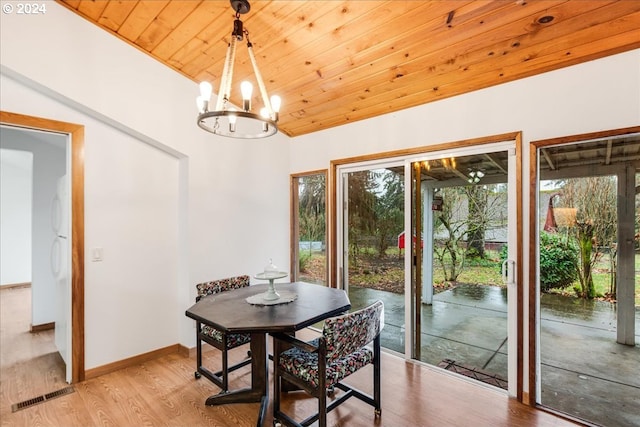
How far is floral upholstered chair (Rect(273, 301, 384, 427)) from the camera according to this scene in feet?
5.91

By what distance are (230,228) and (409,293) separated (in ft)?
6.87

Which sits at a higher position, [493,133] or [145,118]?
[145,118]

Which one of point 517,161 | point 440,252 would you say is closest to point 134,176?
point 440,252

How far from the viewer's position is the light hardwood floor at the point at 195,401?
7.16 feet

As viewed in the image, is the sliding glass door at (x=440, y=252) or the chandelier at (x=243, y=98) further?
the sliding glass door at (x=440, y=252)

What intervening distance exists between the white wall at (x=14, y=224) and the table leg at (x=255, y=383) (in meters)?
6.66

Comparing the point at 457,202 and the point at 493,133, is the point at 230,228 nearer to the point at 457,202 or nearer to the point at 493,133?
the point at 457,202

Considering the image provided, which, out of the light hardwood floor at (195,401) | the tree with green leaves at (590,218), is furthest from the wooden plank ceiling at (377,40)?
the light hardwood floor at (195,401)

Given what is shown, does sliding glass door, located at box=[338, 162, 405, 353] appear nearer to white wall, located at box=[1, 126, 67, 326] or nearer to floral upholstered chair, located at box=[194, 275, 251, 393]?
floral upholstered chair, located at box=[194, 275, 251, 393]

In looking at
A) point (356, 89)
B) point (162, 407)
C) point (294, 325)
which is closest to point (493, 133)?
point (356, 89)

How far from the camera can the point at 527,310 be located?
7.71 feet

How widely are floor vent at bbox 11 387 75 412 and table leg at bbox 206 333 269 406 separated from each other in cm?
127

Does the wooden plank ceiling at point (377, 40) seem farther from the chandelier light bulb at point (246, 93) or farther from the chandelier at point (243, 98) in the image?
the chandelier light bulb at point (246, 93)

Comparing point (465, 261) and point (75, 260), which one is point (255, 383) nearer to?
point (75, 260)
